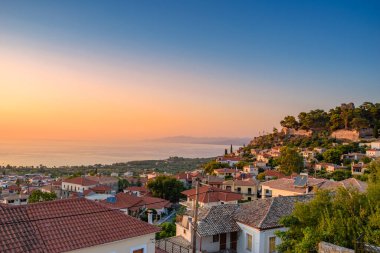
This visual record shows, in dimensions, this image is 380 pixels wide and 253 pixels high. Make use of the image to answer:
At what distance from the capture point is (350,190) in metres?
14.4

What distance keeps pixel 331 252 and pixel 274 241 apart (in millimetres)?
8458

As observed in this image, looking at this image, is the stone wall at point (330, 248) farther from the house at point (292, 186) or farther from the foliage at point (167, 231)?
the house at point (292, 186)

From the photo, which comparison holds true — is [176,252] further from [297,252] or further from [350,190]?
[350,190]

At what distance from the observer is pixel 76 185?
2286 inches

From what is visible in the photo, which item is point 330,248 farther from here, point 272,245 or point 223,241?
point 223,241

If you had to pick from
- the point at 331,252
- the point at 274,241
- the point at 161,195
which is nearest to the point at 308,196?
the point at 274,241

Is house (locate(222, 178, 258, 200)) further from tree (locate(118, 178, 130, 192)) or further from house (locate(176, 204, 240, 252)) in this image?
house (locate(176, 204, 240, 252))

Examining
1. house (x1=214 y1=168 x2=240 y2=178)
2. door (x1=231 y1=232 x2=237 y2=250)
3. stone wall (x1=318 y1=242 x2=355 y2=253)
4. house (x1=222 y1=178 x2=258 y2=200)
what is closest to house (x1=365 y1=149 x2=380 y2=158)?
house (x1=214 y1=168 x2=240 y2=178)

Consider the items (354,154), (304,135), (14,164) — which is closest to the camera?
(354,154)

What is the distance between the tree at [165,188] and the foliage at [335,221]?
34441 millimetres

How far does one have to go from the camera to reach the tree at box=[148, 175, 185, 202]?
47.0 metres

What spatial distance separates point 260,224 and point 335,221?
574 cm

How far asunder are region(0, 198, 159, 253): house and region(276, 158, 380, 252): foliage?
570 centimetres

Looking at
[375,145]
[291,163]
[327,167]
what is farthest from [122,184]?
[375,145]
